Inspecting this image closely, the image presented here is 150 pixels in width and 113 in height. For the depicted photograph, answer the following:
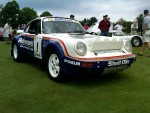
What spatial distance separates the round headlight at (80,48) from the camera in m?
5.57

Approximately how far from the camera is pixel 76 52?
5.57 meters

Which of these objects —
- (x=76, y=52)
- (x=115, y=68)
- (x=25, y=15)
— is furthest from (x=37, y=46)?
(x=25, y=15)

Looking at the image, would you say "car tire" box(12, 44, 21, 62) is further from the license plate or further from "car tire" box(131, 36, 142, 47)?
"car tire" box(131, 36, 142, 47)

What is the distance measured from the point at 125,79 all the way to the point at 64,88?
155 centimetres

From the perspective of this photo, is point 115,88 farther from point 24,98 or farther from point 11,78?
point 11,78

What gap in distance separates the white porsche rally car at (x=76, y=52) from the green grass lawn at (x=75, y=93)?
358mm

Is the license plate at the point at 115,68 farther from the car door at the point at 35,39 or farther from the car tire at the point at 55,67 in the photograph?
the car door at the point at 35,39

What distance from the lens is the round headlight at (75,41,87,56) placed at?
557 centimetres

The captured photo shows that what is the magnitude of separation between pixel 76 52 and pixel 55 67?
844mm

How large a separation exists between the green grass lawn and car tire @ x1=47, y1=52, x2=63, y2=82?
142mm

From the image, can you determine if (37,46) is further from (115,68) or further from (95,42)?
(115,68)

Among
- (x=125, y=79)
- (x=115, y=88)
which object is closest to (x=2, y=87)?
(x=115, y=88)

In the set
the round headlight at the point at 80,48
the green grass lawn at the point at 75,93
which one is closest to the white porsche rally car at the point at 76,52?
the round headlight at the point at 80,48

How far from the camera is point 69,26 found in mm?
7445
